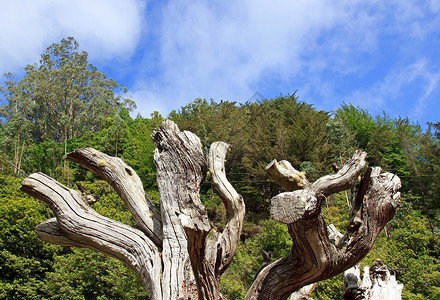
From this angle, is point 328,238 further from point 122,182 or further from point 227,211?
point 122,182

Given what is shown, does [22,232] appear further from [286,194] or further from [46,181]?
[286,194]

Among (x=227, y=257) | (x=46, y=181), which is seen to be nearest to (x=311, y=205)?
(x=227, y=257)

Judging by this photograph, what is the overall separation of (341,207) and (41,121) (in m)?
31.6

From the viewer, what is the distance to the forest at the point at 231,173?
12.3 metres

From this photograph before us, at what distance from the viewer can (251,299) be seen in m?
3.28

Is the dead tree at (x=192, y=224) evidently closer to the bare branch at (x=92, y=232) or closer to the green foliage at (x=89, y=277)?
the bare branch at (x=92, y=232)

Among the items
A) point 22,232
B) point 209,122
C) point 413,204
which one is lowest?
point 413,204

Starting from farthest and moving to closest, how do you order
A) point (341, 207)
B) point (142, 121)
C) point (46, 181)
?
point (142, 121)
point (341, 207)
point (46, 181)

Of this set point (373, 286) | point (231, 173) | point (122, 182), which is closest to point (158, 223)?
point (122, 182)

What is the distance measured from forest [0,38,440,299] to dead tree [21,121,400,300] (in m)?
0.65

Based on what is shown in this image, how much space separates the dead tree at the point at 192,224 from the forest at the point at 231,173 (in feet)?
2.14

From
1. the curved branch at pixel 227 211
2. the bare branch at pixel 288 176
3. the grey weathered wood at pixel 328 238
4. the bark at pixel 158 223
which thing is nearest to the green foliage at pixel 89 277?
the curved branch at pixel 227 211

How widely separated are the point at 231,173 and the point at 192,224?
19246mm

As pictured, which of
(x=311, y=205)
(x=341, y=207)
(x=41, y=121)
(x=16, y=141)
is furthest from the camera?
(x=41, y=121)
